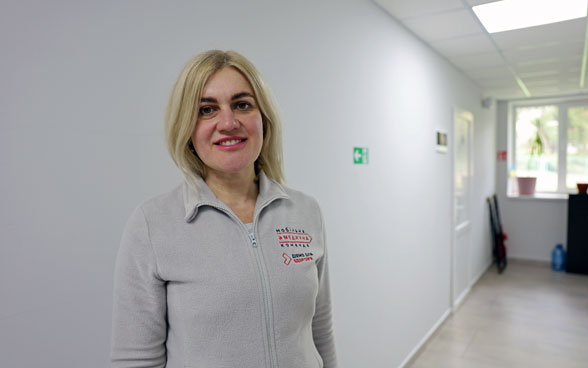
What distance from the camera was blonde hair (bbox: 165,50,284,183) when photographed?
0.97 m

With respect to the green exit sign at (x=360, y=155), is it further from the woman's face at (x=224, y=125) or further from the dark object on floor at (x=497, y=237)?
the dark object on floor at (x=497, y=237)

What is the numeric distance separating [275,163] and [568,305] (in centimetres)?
469

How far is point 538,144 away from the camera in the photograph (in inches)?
252

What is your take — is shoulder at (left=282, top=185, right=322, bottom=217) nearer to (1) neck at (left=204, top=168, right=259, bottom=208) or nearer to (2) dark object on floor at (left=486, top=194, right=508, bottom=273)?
(1) neck at (left=204, top=168, right=259, bottom=208)

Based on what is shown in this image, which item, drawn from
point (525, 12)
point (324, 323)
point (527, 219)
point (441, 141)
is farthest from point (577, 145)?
point (324, 323)

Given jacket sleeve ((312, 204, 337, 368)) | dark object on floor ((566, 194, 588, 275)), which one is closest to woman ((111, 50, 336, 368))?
jacket sleeve ((312, 204, 337, 368))

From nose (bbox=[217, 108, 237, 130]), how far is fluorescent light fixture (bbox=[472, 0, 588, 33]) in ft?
7.90

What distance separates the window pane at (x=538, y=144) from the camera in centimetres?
638

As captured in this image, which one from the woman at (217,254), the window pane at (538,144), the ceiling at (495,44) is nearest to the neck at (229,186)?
the woman at (217,254)

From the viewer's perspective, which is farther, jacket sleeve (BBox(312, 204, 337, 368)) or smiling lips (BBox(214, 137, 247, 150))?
jacket sleeve (BBox(312, 204, 337, 368))

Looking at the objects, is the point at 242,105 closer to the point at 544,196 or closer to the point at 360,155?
the point at 360,155

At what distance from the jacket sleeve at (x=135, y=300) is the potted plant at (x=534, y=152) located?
680 centimetres

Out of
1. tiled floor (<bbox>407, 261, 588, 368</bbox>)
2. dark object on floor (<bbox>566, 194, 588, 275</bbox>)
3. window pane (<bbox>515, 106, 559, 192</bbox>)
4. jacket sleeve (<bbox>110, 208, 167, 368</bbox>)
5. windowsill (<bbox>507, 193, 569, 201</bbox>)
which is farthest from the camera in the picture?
window pane (<bbox>515, 106, 559, 192</bbox>)

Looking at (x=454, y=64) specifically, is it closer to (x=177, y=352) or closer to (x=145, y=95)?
(x=145, y=95)
